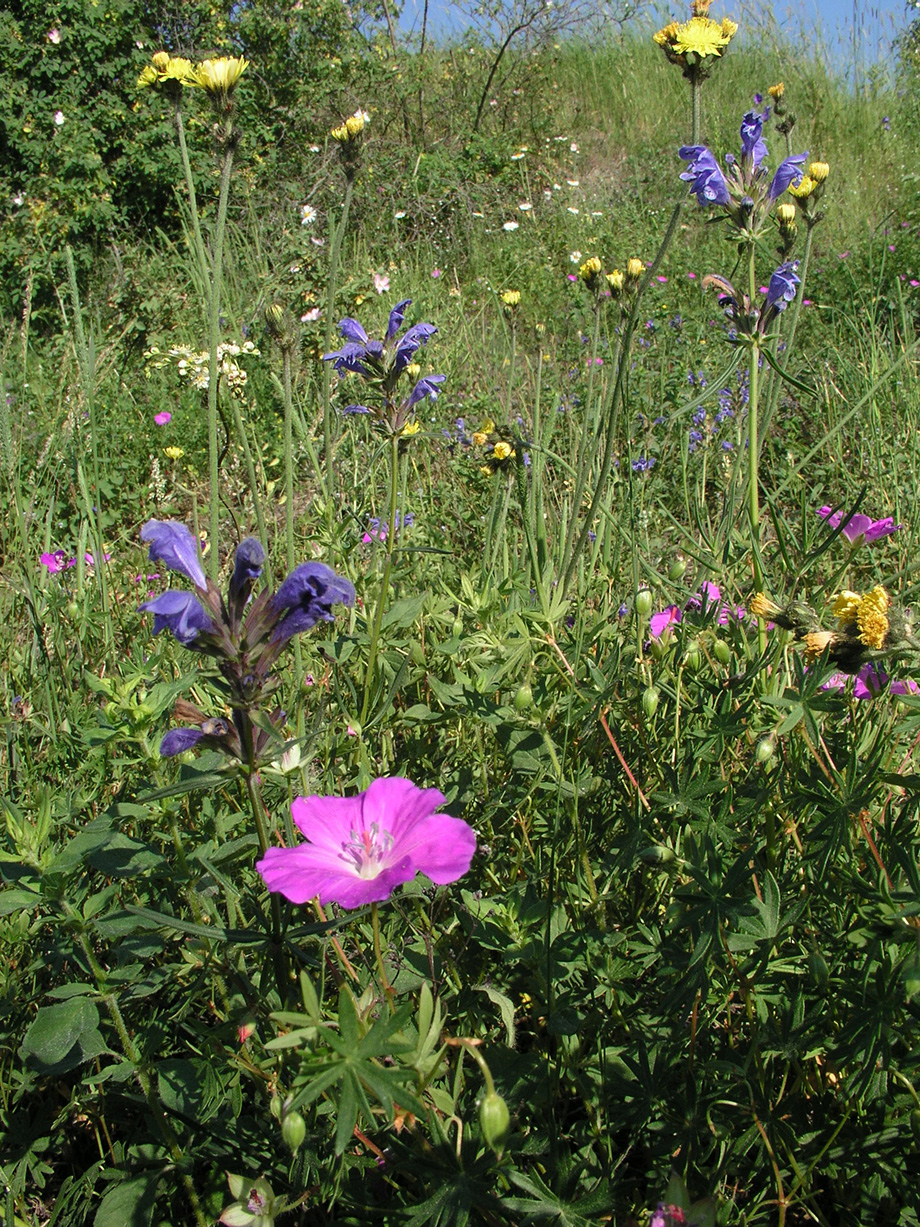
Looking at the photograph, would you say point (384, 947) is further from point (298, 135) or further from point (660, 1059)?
point (298, 135)

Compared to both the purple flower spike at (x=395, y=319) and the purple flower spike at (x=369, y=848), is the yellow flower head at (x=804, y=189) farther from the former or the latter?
the purple flower spike at (x=369, y=848)

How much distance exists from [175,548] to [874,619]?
83cm

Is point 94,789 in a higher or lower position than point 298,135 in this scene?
lower

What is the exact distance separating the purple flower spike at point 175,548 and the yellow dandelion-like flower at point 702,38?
1405 millimetres

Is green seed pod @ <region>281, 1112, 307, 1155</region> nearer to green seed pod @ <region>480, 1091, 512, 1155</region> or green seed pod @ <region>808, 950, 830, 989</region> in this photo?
green seed pod @ <region>480, 1091, 512, 1155</region>

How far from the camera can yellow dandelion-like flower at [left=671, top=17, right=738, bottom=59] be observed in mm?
1601

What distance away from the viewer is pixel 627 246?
5.39m

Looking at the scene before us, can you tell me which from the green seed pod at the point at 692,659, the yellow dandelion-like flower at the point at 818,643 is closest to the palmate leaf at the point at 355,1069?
the yellow dandelion-like flower at the point at 818,643

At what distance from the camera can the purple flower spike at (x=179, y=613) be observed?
801 mm

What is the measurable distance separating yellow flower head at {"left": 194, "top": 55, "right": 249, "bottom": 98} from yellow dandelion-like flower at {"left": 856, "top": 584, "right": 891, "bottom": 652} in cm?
144

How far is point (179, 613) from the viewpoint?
2.65 ft

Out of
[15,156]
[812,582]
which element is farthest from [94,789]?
[15,156]

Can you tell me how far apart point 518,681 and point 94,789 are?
30.6 inches

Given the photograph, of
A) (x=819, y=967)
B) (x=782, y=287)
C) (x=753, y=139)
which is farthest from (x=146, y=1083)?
(x=753, y=139)
